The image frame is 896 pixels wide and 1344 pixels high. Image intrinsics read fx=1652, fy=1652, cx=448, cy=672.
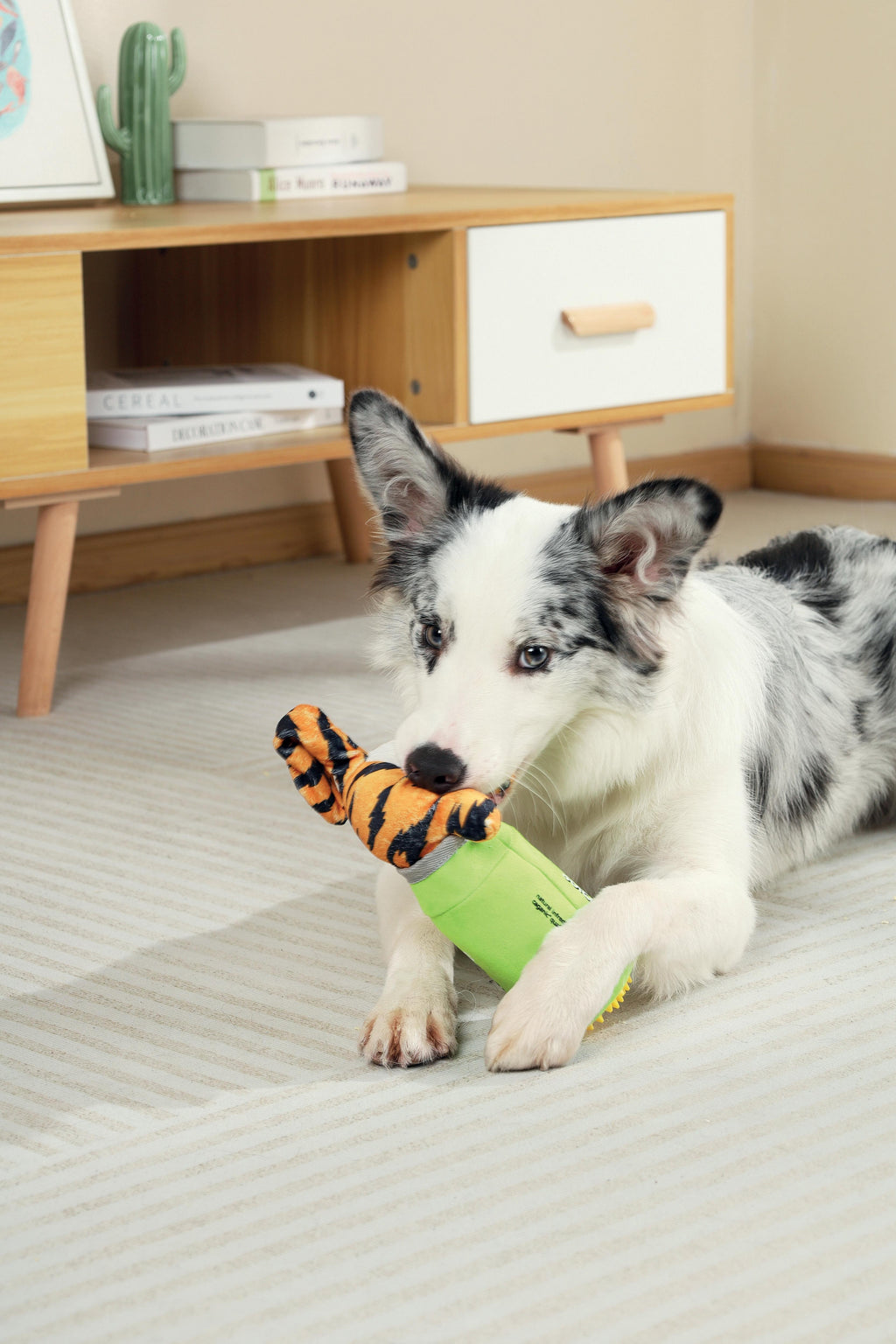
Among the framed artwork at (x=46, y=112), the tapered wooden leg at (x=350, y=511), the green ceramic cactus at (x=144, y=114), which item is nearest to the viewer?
the framed artwork at (x=46, y=112)

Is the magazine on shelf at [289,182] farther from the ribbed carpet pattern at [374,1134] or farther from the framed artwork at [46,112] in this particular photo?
the ribbed carpet pattern at [374,1134]

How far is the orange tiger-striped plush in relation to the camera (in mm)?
1281

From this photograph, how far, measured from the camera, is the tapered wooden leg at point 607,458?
2941 millimetres

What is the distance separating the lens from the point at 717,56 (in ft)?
13.1

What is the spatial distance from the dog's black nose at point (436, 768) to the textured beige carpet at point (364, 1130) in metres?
0.23

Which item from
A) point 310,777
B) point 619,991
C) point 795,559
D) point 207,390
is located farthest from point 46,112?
point 619,991

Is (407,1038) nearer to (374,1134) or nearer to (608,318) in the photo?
→ (374,1134)

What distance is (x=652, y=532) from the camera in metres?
1.41

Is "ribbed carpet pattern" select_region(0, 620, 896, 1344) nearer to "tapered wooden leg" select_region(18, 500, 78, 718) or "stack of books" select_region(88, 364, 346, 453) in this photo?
"tapered wooden leg" select_region(18, 500, 78, 718)

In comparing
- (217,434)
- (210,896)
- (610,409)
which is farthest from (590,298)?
(210,896)

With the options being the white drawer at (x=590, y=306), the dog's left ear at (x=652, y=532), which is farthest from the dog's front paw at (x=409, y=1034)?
the white drawer at (x=590, y=306)

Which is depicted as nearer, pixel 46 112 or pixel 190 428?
pixel 190 428

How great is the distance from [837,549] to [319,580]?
156 cm

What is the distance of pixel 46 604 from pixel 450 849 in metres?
1.24
